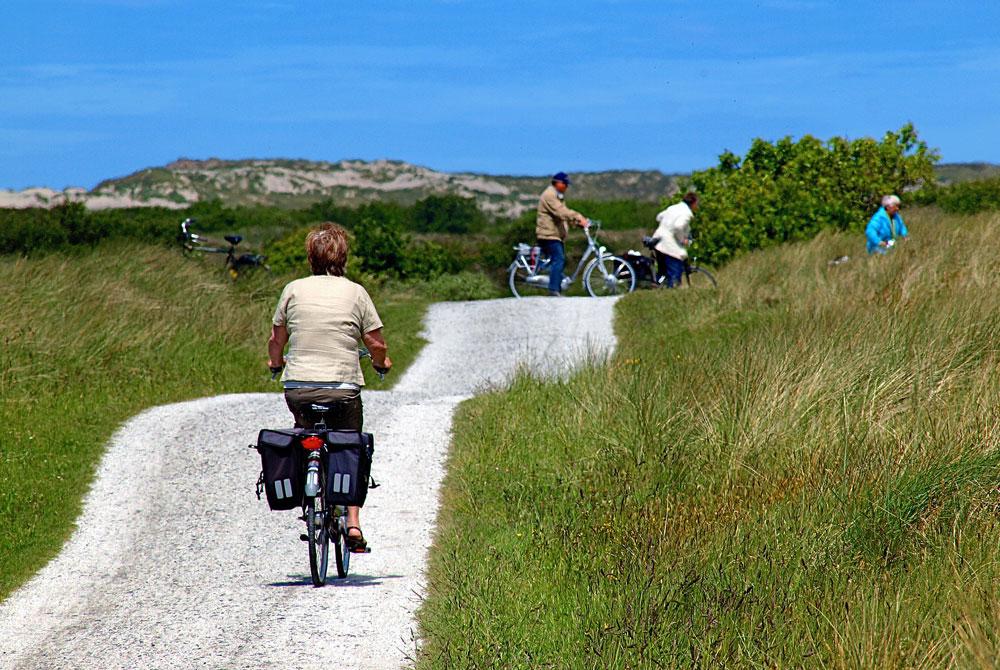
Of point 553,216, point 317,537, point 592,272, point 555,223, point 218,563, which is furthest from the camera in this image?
point 592,272

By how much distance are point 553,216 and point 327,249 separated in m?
15.7

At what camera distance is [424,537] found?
9531 millimetres

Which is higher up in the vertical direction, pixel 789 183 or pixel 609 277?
pixel 789 183

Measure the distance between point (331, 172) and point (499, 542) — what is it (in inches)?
6440

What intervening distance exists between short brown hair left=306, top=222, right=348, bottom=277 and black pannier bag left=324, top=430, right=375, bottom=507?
1.06m

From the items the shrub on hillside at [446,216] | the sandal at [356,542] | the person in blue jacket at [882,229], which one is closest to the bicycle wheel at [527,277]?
the person in blue jacket at [882,229]

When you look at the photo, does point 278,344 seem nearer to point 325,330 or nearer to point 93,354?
point 325,330

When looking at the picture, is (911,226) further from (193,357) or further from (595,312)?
(193,357)

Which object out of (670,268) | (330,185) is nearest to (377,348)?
(670,268)

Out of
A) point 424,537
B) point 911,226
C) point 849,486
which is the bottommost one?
point 424,537

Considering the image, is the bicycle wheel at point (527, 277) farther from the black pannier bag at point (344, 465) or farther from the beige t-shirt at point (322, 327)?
the black pannier bag at point (344, 465)

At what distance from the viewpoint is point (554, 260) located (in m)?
23.8

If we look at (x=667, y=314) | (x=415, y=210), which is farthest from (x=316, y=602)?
(x=415, y=210)

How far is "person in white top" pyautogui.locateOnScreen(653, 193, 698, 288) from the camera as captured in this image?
2298 cm
